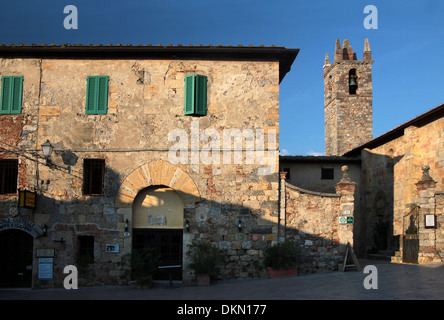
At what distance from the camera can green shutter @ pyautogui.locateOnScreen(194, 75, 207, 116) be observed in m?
15.0

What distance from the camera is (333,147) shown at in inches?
1352

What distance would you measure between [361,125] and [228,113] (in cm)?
2095

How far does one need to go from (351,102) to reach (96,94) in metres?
23.1

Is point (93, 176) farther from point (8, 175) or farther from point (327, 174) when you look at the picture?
point (327, 174)

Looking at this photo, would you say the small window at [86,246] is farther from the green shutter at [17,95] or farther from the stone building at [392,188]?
the stone building at [392,188]

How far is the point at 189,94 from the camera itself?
15.0 metres

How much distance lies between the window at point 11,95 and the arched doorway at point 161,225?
190 inches

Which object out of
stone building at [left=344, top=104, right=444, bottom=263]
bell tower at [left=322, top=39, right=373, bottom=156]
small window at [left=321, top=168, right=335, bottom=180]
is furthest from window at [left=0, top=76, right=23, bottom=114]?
bell tower at [left=322, top=39, right=373, bottom=156]

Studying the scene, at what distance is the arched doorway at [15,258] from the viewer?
14.9 metres

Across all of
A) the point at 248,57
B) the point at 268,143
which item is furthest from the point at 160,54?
the point at 268,143

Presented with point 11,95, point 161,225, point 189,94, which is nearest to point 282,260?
point 161,225

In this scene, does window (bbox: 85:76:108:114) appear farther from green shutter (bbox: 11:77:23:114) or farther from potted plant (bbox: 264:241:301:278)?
potted plant (bbox: 264:241:301:278)

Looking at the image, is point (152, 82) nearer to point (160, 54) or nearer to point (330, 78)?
point (160, 54)

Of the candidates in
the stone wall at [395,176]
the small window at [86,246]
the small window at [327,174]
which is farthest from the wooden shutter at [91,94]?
the stone wall at [395,176]
